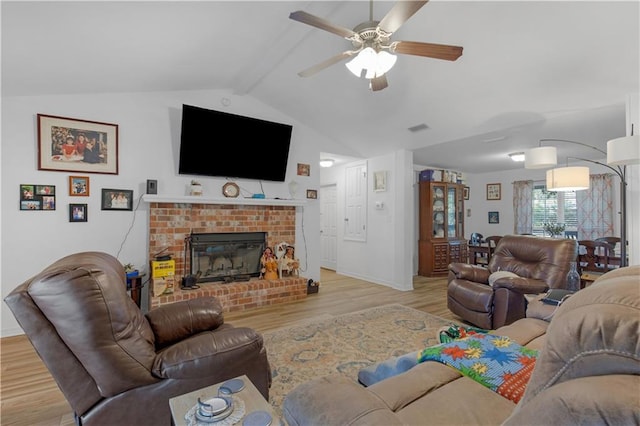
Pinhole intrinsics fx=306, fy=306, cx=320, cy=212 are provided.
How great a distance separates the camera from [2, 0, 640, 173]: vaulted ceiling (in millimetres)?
2209

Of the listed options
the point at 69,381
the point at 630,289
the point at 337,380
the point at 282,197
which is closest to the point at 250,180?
the point at 282,197

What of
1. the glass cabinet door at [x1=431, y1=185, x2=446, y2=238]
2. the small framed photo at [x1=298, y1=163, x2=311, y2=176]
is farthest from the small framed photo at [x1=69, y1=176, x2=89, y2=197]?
the glass cabinet door at [x1=431, y1=185, x2=446, y2=238]

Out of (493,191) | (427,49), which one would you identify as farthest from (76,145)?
(493,191)

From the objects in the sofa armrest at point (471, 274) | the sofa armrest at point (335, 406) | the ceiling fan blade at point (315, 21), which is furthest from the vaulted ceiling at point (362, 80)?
the sofa armrest at point (335, 406)

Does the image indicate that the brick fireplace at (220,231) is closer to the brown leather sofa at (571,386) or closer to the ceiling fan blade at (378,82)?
the ceiling fan blade at (378,82)

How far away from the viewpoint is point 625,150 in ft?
8.16

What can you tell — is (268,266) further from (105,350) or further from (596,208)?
(596,208)

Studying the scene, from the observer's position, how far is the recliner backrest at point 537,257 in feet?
10.4

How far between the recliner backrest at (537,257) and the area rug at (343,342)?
102 cm

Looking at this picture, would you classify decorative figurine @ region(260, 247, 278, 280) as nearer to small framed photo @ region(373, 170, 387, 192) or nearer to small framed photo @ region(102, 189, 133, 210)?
small framed photo @ region(102, 189, 133, 210)

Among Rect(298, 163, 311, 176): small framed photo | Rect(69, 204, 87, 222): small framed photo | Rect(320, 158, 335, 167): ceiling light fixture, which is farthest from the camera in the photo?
Rect(320, 158, 335, 167): ceiling light fixture

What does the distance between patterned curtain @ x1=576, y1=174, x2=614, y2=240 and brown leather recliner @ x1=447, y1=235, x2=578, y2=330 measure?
3189 mm

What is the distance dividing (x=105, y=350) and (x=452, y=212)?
6.55 metres

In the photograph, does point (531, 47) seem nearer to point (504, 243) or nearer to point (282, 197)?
point (504, 243)
